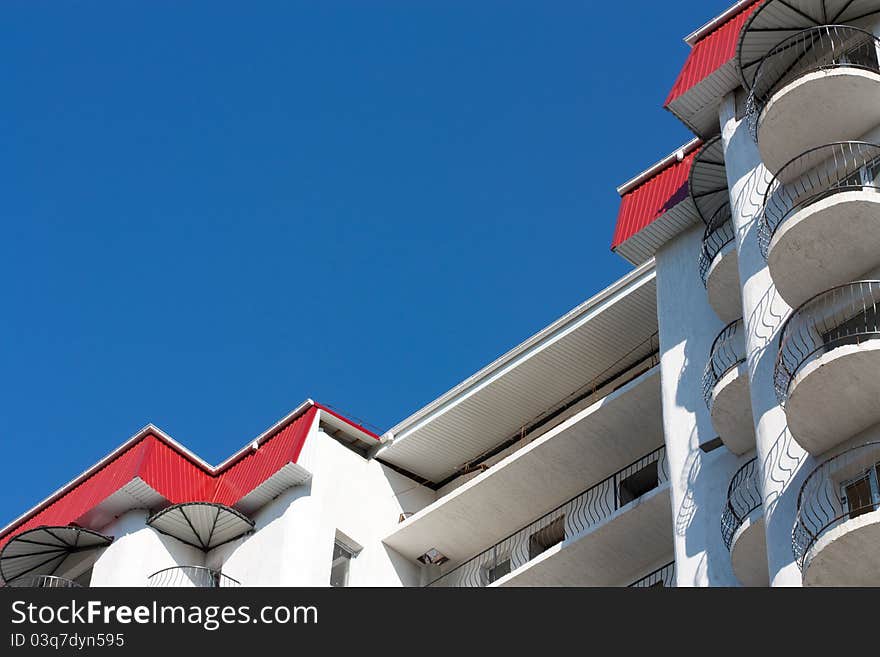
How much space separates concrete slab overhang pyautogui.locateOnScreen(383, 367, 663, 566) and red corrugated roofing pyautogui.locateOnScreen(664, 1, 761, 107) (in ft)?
21.0

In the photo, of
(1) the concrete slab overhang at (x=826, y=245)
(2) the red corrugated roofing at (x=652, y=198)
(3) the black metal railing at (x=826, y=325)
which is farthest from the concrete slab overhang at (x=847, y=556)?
(2) the red corrugated roofing at (x=652, y=198)

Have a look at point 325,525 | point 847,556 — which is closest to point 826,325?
point 847,556

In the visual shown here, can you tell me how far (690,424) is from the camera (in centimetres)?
3172

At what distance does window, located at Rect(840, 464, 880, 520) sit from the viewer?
25156 mm

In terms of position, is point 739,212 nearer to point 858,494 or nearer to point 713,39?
point 713,39

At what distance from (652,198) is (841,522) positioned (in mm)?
13061

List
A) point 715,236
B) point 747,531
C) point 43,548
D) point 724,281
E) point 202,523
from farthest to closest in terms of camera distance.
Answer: point 43,548, point 202,523, point 715,236, point 724,281, point 747,531

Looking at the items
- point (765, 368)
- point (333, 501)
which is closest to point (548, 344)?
point (333, 501)

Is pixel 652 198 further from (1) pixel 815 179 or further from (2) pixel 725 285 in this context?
(1) pixel 815 179

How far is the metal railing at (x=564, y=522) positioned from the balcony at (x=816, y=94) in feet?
28.5

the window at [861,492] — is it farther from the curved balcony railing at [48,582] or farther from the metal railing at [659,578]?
the curved balcony railing at [48,582]
